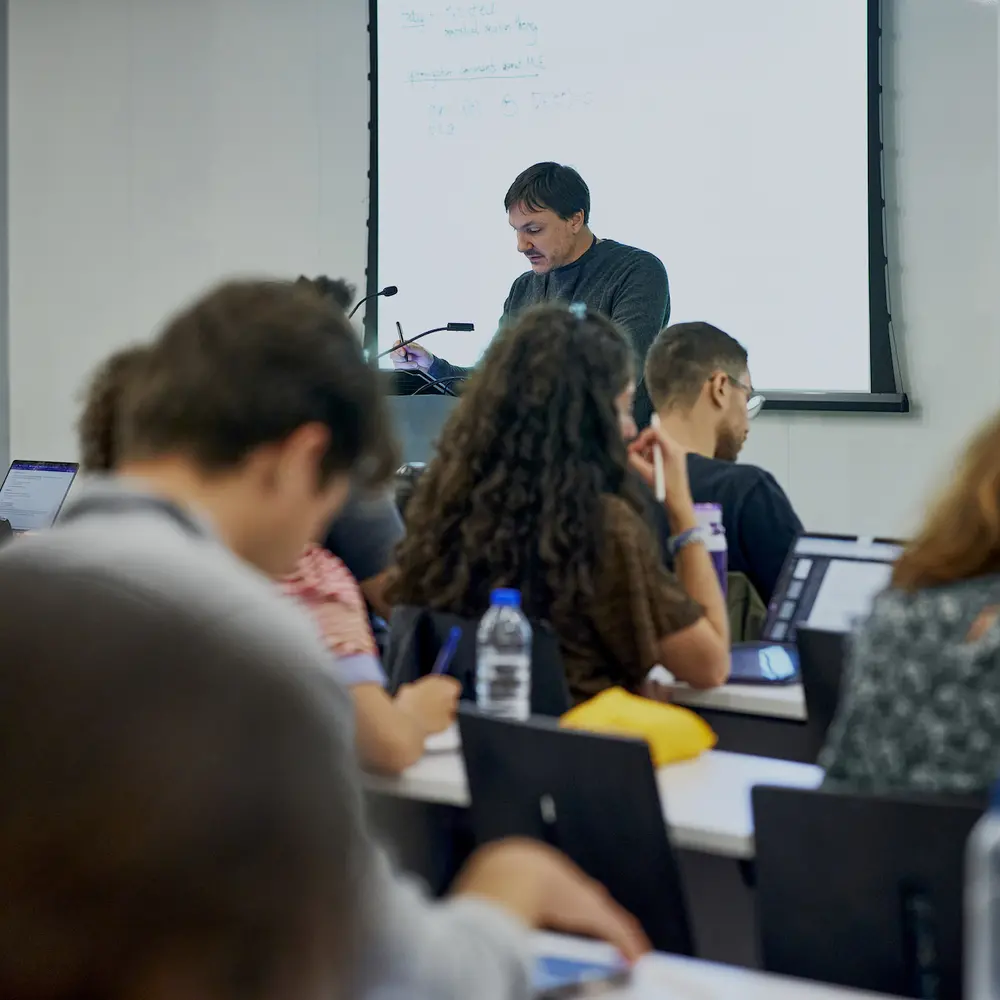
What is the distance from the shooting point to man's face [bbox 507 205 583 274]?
470 centimetres

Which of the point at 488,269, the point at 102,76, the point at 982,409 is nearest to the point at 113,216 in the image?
the point at 102,76

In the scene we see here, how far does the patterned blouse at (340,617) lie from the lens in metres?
2.05

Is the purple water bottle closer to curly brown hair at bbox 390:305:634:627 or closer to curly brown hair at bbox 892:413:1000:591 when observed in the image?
curly brown hair at bbox 390:305:634:627

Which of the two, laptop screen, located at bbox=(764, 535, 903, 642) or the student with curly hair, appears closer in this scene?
the student with curly hair

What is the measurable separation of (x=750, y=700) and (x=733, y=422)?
4.43 feet

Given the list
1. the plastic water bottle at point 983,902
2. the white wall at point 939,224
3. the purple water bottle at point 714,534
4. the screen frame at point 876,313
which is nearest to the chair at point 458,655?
the purple water bottle at point 714,534

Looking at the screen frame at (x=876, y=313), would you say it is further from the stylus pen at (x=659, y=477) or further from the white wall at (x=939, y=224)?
the stylus pen at (x=659, y=477)

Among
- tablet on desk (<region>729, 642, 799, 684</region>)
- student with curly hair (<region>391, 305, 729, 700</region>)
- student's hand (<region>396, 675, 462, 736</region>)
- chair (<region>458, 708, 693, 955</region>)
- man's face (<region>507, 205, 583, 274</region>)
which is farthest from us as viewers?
man's face (<region>507, 205, 583, 274</region>)

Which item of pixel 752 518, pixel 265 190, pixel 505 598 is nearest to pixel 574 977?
pixel 505 598

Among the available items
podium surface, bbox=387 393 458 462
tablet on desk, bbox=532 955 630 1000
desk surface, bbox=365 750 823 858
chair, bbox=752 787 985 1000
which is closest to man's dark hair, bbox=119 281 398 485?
tablet on desk, bbox=532 955 630 1000

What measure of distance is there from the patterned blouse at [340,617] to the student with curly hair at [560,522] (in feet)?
1.34

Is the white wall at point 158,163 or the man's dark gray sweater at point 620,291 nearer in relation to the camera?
the man's dark gray sweater at point 620,291

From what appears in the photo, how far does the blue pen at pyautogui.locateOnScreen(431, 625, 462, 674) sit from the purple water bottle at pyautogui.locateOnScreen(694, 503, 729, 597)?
705 mm

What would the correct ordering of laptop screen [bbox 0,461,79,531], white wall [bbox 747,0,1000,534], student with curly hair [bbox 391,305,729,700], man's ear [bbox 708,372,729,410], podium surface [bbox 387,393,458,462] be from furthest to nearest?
white wall [bbox 747,0,1000,534] → laptop screen [bbox 0,461,79,531] → podium surface [bbox 387,393,458,462] → man's ear [bbox 708,372,729,410] → student with curly hair [bbox 391,305,729,700]
